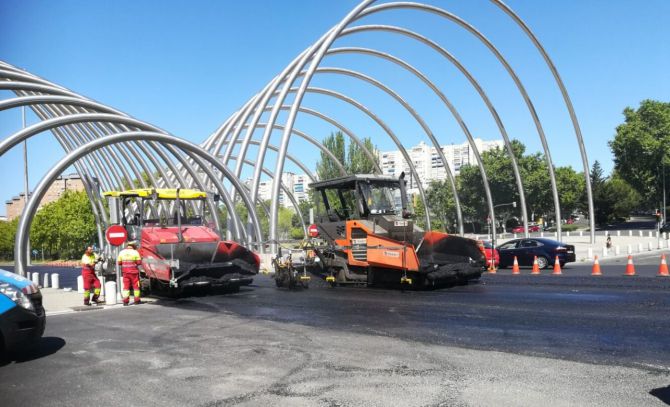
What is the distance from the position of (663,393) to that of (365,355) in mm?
3345

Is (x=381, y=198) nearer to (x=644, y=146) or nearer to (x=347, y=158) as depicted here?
(x=347, y=158)

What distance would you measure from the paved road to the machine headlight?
808 millimetres

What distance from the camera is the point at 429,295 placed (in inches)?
522

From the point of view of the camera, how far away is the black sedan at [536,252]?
21.7m

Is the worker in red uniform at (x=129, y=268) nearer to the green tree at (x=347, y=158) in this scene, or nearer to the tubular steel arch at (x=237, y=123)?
the tubular steel arch at (x=237, y=123)

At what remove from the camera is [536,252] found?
22.1m

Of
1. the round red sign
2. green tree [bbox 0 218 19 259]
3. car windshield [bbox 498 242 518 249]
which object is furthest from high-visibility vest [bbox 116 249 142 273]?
green tree [bbox 0 218 19 259]

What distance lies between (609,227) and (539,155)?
16053mm

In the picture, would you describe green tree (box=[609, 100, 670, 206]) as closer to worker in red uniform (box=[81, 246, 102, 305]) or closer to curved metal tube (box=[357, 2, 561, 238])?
curved metal tube (box=[357, 2, 561, 238])

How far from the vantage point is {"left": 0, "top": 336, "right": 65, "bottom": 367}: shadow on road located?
Result: 7331 mm

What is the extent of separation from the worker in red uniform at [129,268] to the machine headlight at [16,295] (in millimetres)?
6153

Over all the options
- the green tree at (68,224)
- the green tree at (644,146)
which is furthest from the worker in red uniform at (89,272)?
the green tree at (644,146)

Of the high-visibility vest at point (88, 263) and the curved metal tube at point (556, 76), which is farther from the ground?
the curved metal tube at point (556, 76)

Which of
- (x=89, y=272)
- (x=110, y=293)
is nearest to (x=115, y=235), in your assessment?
(x=89, y=272)
